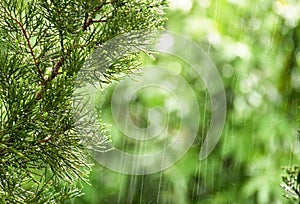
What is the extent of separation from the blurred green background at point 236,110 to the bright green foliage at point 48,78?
1.27 metres

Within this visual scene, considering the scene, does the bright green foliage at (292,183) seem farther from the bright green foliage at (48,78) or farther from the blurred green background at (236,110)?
the blurred green background at (236,110)

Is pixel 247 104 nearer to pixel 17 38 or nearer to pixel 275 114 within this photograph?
pixel 275 114

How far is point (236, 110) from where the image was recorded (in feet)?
8.14

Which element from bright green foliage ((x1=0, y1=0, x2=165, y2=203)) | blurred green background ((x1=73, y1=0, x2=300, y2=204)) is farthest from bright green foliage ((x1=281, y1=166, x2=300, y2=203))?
blurred green background ((x1=73, y1=0, x2=300, y2=204))

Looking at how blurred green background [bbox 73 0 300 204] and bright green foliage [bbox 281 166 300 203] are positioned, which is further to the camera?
blurred green background [bbox 73 0 300 204]

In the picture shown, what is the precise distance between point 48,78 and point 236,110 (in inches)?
59.5

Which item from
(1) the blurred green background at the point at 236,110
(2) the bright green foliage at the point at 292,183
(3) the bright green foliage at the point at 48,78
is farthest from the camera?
(1) the blurred green background at the point at 236,110

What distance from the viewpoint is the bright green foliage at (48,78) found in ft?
3.28

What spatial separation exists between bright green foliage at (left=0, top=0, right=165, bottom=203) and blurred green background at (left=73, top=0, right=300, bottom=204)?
1.27 meters

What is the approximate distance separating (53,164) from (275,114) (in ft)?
5.27

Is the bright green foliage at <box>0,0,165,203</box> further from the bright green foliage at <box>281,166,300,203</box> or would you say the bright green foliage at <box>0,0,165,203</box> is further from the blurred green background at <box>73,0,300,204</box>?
the blurred green background at <box>73,0,300,204</box>

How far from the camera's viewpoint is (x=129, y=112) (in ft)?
7.87

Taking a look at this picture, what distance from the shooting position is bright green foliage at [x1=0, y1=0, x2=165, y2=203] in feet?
3.28

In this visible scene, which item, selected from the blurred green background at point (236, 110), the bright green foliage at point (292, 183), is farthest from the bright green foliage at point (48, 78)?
the blurred green background at point (236, 110)
